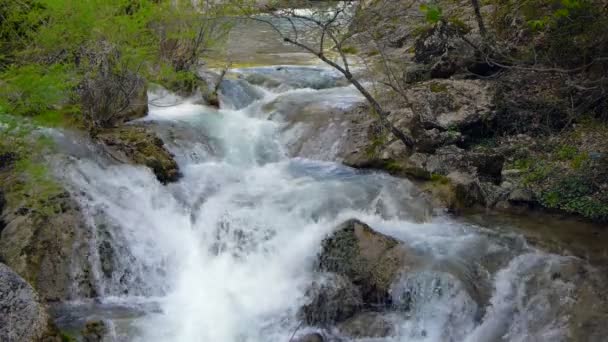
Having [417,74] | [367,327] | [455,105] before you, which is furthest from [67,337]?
[417,74]

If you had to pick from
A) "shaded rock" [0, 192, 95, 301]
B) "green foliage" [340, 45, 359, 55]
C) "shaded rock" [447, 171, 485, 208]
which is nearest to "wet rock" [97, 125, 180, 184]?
"shaded rock" [0, 192, 95, 301]

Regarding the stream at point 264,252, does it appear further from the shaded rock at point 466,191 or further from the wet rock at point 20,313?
the wet rock at point 20,313

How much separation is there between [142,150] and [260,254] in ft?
9.76

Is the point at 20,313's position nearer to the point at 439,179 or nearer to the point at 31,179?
the point at 31,179

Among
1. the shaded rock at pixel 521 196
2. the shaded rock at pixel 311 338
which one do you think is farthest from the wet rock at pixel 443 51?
the shaded rock at pixel 311 338

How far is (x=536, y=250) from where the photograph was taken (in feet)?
25.3

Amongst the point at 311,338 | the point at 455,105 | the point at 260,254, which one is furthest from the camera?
the point at 455,105

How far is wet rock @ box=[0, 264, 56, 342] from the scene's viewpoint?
5.44m

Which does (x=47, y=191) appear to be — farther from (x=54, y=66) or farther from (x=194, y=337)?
(x=194, y=337)

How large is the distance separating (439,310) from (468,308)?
338 millimetres

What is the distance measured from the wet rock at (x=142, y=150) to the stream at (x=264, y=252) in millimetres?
244

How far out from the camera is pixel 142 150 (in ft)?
32.0

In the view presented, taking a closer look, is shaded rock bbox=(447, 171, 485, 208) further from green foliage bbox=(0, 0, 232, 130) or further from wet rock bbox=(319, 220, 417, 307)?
green foliage bbox=(0, 0, 232, 130)

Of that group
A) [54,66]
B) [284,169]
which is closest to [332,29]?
[284,169]
